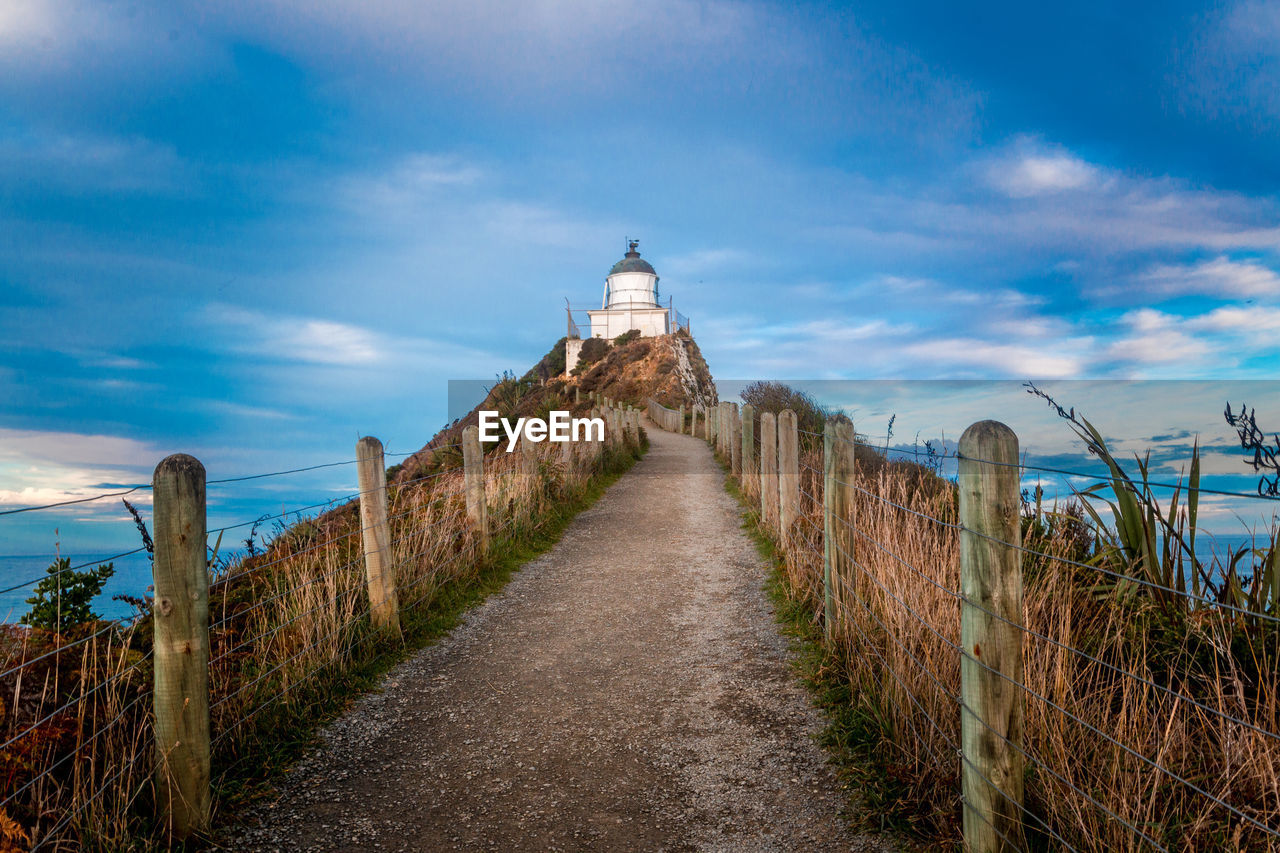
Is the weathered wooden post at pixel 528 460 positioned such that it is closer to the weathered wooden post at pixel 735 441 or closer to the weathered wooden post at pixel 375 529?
the weathered wooden post at pixel 735 441

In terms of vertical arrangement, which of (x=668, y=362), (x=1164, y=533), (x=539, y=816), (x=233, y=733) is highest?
(x=668, y=362)

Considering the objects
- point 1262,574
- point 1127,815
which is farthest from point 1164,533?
point 1127,815

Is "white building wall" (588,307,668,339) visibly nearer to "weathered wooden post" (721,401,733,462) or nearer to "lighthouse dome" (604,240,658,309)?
"lighthouse dome" (604,240,658,309)

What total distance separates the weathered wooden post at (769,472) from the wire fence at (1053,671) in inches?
117

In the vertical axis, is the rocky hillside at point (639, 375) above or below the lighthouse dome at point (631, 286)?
below

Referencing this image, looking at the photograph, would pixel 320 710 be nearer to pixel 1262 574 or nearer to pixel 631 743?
pixel 631 743

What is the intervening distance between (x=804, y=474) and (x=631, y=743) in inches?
219

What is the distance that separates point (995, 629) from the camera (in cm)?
306

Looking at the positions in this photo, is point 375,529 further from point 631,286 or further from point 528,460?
point 631,286

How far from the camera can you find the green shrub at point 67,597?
17.4ft

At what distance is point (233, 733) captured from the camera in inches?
162

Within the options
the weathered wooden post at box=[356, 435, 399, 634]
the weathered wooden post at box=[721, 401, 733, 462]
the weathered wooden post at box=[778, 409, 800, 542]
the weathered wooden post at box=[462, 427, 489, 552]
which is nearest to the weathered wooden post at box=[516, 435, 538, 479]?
the weathered wooden post at box=[462, 427, 489, 552]

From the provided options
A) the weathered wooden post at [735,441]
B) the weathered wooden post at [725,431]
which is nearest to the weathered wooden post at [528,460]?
the weathered wooden post at [735,441]

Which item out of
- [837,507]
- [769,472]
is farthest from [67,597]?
[769,472]
